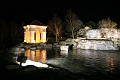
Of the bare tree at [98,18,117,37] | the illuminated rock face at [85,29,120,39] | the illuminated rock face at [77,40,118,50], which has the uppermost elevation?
the bare tree at [98,18,117,37]

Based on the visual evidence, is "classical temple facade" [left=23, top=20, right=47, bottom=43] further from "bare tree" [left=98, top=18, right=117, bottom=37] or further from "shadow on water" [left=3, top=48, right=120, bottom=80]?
"shadow on water" [left=3, top=48, right=120, bottom=80]

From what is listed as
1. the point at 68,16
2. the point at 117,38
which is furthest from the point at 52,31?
the point at 117,38

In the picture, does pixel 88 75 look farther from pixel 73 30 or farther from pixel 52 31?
pixel 52 31

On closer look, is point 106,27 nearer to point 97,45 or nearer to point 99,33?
point 99,33

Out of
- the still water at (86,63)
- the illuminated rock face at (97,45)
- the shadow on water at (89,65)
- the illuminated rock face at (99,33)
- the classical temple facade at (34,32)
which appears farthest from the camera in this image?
the classical temple facade at (34,32)

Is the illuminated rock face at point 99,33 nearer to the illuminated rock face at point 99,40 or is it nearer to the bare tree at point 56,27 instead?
the illuminated rock face at point 99,40

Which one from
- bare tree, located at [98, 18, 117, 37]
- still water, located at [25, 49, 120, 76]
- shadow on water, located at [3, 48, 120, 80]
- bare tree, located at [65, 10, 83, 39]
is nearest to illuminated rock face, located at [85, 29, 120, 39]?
bare tree, located at [98, 18, 117, 37]

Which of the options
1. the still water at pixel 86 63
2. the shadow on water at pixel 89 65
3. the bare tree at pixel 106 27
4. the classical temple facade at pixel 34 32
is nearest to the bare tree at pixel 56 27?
the classical temple facade at pixel 34 32

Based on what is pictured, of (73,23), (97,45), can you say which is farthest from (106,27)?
(73,23)

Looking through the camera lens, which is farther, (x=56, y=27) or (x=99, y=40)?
(x=56, y=27)

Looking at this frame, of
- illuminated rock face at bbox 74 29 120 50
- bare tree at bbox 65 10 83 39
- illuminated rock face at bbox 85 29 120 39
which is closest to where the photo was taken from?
illuminated rock face at bbox 74 29 120 50

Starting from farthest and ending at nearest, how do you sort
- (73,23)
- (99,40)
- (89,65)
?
(73,23)
(99,40)
(89,65)

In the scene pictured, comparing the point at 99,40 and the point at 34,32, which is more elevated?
the point at 34,32

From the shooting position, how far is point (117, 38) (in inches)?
1515
